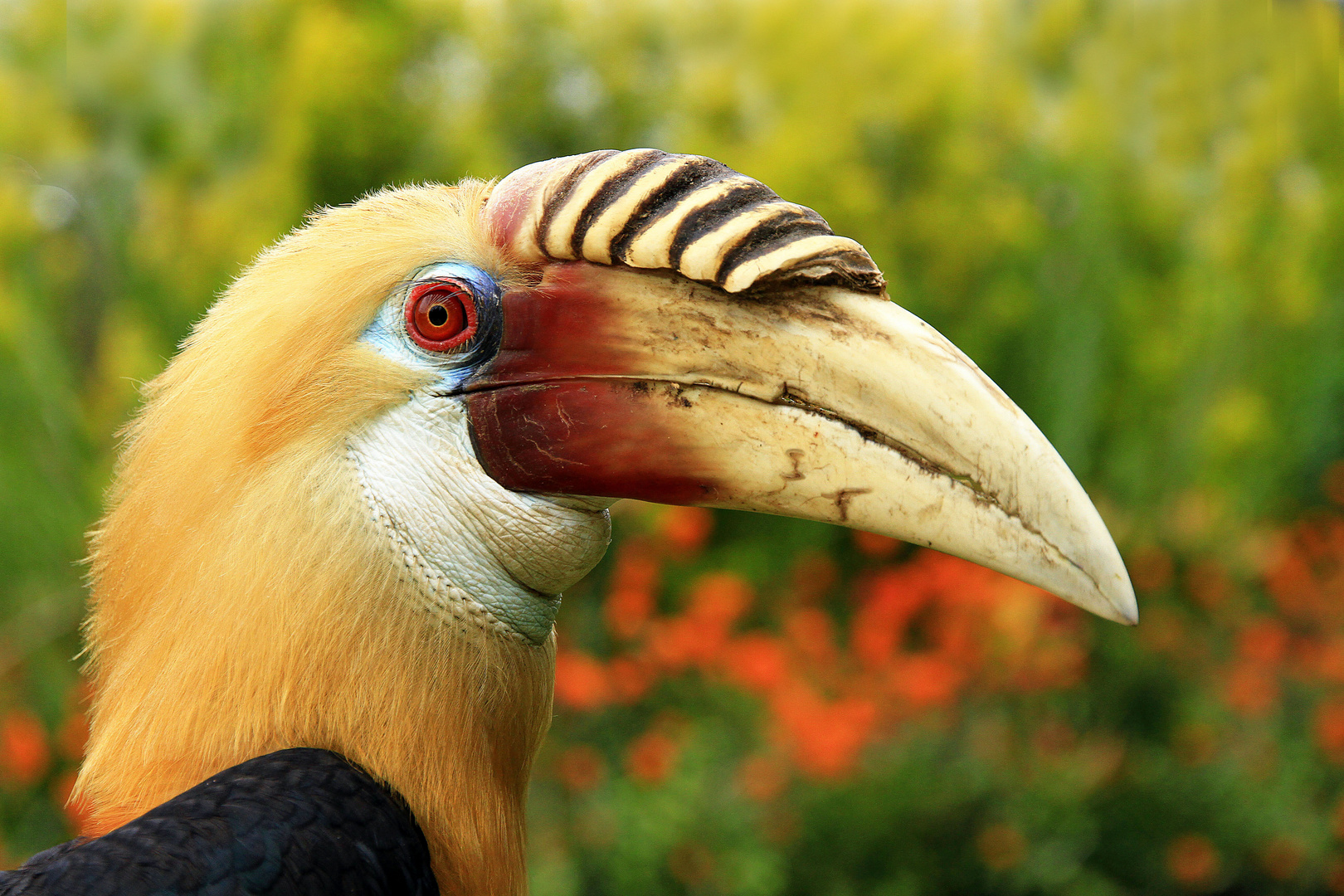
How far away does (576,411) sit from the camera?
5.40 ft

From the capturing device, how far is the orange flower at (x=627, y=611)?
4.59 m

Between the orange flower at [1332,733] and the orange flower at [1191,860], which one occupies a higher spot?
the orange flower at [1332,733]

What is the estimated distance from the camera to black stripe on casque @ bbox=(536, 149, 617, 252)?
1650mm

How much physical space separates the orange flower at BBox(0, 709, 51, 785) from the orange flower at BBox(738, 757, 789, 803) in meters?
2.57

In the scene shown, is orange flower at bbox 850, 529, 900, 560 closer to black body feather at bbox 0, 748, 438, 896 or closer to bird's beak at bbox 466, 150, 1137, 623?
bird's beak at bbox 466, 150, 1137, 623

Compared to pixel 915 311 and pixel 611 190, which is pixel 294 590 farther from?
pixel 915 311

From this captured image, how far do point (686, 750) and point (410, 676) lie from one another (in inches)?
103

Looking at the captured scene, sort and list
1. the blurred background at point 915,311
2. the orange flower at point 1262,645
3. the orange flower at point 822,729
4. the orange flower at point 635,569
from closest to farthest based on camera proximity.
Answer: the orange flower at point 822,729 < the blurred background at point 915,311 < the orange flower at point 635,569 < the orange flower at point 1262,645

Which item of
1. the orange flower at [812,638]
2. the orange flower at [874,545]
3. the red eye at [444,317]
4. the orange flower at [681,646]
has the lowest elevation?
the orange flower at [681,646]

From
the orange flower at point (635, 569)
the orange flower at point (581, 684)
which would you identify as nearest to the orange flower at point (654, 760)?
the orange flower at point (581, 684)

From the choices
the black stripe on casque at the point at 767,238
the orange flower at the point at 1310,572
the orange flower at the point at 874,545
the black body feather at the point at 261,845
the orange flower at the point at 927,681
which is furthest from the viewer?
the orange flower at the point at 1310,572

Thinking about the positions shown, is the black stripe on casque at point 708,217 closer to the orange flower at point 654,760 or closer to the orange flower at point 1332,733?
the orange flower at point 654,760

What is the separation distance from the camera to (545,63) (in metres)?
5.72

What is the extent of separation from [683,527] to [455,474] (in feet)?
10.6
